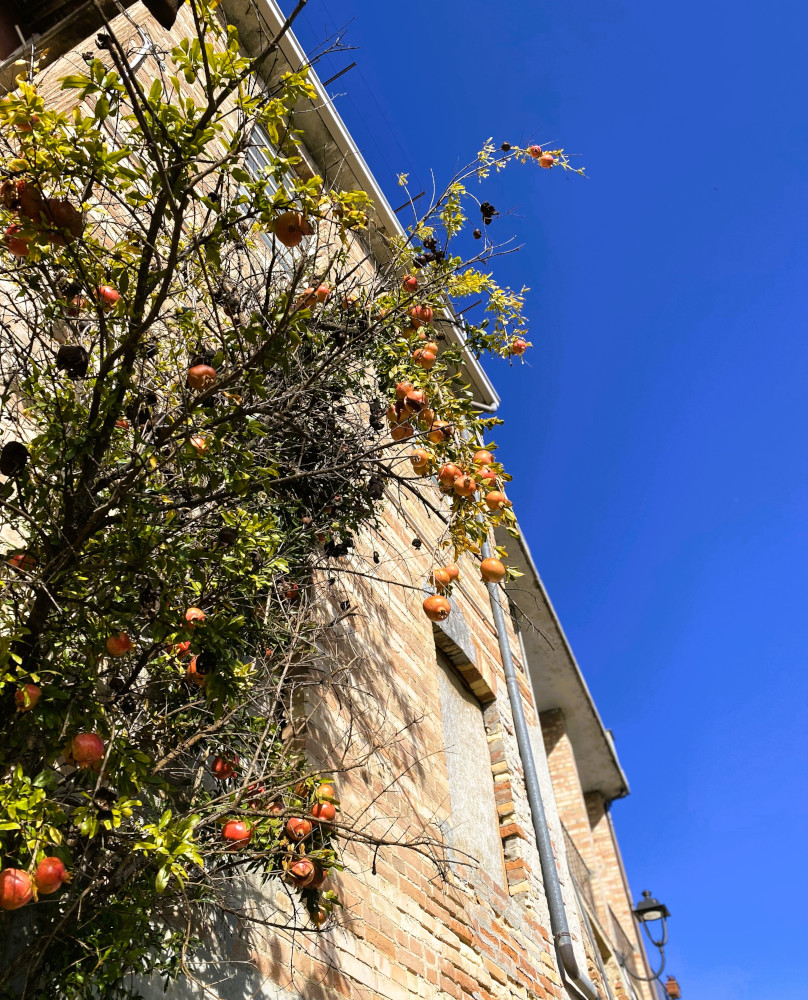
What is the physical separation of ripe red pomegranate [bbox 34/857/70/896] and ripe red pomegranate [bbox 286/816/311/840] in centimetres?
91

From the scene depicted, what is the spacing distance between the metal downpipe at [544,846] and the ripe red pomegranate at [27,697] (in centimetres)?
364

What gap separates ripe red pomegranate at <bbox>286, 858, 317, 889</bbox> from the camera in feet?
7.86

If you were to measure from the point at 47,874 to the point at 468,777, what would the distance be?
4.04m

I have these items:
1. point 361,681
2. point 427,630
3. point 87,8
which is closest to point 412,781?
point 361,681

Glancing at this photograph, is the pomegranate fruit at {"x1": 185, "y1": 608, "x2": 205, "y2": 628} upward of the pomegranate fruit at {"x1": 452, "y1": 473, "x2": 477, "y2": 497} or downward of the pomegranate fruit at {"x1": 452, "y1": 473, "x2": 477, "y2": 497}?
downward

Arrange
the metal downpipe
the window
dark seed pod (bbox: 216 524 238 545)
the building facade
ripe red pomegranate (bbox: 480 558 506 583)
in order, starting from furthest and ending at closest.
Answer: the metal downpipe < the window < ripe red pomegranate (bbox: 480 558 506 583) < the building facade < dark seed pod (bbox: 216 524 238 545)

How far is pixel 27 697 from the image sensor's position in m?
1.74

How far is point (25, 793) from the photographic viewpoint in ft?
5.50

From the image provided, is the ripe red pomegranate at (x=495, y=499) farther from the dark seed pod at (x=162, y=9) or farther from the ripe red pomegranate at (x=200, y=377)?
the dark seed pod at (x=162, y=9)

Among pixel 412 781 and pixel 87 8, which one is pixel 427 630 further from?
pixel 87 8

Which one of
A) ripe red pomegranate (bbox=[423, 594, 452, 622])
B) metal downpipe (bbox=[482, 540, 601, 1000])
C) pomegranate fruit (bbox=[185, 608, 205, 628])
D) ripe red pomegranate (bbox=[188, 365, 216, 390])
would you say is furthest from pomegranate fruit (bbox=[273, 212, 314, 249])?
metal downpipe (bbox=[482, 540, 601, 1000])

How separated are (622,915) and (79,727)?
11.1 metres

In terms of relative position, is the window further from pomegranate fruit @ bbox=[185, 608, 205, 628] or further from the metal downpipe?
pomegranate fruit @ bbox=[185, 608, 205, 628]

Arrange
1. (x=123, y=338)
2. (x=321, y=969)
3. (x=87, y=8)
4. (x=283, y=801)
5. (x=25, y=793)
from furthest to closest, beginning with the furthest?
(x=87, y=8) → (x=321, y=969) → (x=283, y=801) → (x=123, y=338) → (x=25, y=793)
